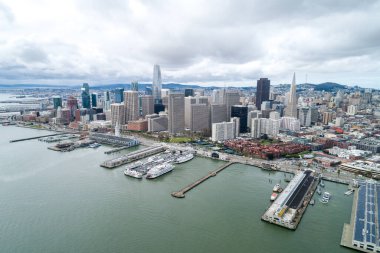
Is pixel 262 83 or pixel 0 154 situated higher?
pixel 262 83

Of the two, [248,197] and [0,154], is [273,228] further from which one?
[0,154]

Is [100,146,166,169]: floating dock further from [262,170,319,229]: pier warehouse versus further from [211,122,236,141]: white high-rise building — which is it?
[262,170,319,229]: pier warehouse

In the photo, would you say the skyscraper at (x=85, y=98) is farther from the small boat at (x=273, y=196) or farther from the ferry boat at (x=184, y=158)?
the small boat at (x=273, y=196)

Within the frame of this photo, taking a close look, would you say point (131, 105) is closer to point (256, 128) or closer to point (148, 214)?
point (256, 128)

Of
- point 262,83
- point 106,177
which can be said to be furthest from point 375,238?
point 262,83

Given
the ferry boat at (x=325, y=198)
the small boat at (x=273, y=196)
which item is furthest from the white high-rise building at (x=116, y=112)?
the ferry boat at (x=325, y=198)

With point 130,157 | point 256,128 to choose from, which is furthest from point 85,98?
point 256,128
